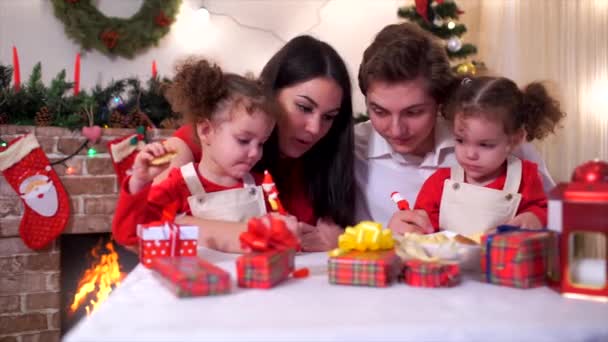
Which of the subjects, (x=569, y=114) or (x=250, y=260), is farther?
(x=569, y=114)

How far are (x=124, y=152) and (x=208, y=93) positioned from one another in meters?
1.52

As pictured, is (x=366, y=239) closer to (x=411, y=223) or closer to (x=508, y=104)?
(x=411, y=223)

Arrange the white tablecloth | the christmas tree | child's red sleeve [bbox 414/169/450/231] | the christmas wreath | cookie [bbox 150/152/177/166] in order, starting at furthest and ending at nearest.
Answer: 1. the christmas wreath
2. the christmas tree
3. child's red sleeve [bbox 414/169/450/231]
4. cookie [bbox 150/152/177/166]
5. the white tablecloth

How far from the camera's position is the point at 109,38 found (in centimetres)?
325

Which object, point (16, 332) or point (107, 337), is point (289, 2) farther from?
point (107, 337)

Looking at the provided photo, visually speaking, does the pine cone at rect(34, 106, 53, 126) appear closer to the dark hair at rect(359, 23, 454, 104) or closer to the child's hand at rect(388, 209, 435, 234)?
the dark hair at rect(359, 23, 454, 104)

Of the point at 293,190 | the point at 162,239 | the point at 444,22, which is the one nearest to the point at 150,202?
the point at 162,239

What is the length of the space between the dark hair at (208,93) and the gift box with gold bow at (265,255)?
1.58 ft

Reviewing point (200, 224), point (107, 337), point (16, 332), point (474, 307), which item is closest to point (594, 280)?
point (474, 307)

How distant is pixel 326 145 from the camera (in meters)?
1.66

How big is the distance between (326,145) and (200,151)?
0.39 meters

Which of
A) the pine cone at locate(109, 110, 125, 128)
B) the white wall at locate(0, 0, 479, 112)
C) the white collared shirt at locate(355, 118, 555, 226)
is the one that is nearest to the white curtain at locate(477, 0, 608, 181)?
the white wall at locate(0, 0, 479, 112)

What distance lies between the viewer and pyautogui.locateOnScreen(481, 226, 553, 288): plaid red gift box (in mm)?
815

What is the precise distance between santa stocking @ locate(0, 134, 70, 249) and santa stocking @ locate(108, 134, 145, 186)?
30cm
